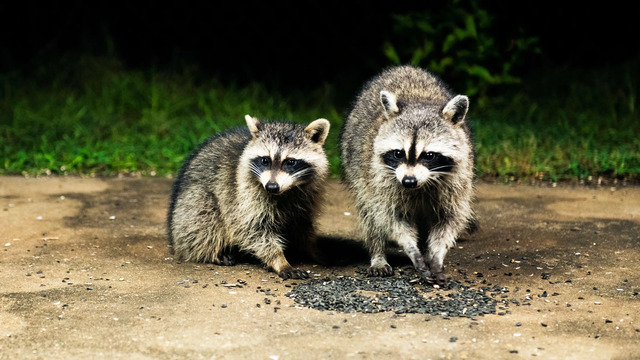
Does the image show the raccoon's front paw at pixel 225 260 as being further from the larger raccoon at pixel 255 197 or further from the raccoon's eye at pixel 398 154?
the raccoon's eye at pixel 398 154

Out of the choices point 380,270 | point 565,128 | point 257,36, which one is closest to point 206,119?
point 257,36

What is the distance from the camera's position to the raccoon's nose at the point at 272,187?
4105mm

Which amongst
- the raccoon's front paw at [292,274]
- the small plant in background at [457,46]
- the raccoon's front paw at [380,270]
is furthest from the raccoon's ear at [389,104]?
the small plant in background at [457,46]

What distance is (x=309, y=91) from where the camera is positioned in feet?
29.4

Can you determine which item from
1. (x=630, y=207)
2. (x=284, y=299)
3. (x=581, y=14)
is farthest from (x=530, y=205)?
(x=581, y=14)

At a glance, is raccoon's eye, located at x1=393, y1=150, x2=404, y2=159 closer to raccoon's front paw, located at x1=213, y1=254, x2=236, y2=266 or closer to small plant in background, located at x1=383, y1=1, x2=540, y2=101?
raccoon's front paw, located at x1=213, y1=254, x2=236, y2=266

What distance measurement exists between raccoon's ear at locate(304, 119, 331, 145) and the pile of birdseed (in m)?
0.77

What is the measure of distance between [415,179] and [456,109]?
533 millimetres

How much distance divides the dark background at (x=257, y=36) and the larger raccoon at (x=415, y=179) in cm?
447

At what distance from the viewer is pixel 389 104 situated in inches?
171

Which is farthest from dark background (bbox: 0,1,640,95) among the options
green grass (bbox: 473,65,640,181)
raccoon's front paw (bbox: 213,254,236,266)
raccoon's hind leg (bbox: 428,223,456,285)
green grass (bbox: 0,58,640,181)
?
raccoon's hind leg (bbox: 428,223,456,285)

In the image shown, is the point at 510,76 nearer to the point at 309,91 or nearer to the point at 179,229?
the point at 309,91

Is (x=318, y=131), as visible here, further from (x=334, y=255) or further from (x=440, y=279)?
(x=440, y=279)

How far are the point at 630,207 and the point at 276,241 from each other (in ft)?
8.55
